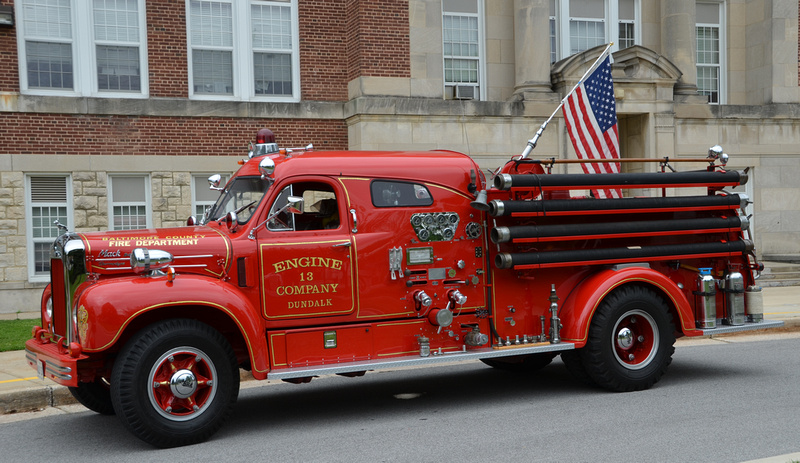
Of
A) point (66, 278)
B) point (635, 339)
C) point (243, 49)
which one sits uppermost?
point (243, 49)

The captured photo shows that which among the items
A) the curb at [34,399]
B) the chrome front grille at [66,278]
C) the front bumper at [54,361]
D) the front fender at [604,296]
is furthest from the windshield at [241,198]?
the front fender at [604,296]

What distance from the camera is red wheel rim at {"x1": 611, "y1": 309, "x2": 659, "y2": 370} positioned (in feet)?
26.8

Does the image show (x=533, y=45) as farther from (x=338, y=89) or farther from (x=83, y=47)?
(x=83, y=47)

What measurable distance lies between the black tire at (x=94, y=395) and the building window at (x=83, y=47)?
9.36 metres

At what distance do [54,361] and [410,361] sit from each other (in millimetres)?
2873

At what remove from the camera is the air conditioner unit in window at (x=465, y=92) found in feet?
60.0

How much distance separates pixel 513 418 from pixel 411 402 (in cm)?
121

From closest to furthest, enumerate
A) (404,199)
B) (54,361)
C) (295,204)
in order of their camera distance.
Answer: (54,361) < (295,204) < (404,199)

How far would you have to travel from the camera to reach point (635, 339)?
8.38 metres

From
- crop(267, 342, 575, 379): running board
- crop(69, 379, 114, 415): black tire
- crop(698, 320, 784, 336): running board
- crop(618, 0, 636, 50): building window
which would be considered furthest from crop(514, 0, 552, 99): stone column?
crop(69, 379, 114, 415): black tire

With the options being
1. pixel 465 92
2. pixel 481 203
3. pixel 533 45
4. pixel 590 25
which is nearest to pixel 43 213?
pixel 465 92

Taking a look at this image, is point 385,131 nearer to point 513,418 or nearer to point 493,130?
point 493,130

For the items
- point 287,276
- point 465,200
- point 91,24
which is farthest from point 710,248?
point 91,24

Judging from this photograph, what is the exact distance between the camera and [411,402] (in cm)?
807
